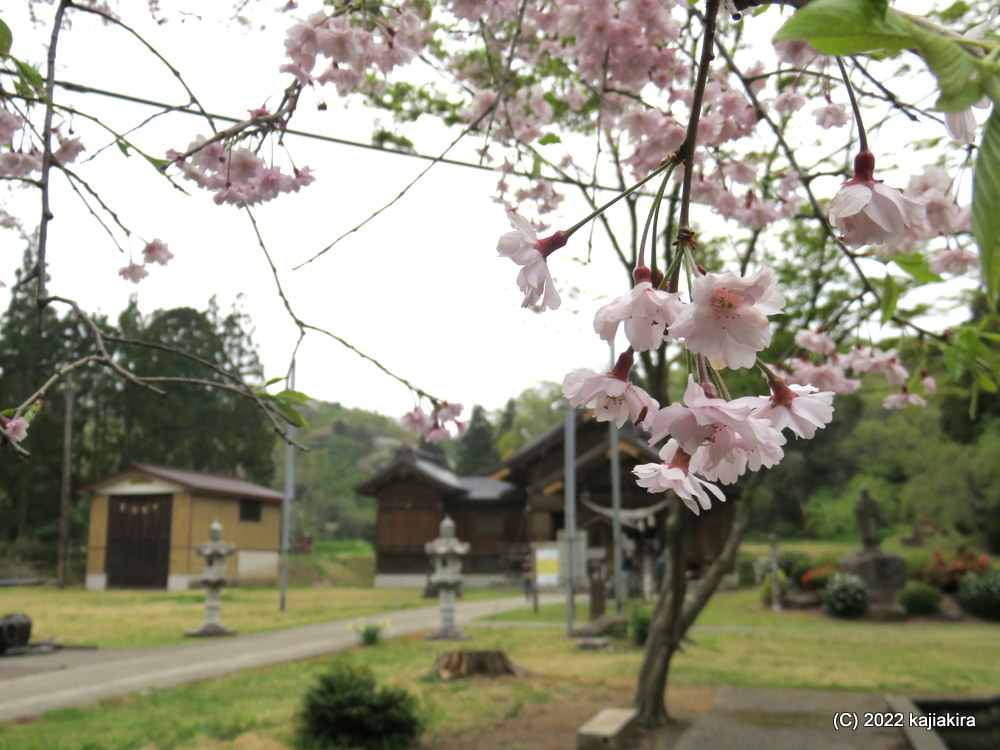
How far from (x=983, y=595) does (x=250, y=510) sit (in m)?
18.4

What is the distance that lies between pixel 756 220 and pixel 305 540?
26.5 metres

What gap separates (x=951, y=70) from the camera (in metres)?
0.53

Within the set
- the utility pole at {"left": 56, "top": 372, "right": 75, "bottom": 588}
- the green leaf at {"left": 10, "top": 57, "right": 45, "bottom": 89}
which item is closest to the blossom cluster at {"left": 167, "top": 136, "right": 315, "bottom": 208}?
the green leaf at {"left": 10, "top": 57, "right": 45, "bottom": 89}

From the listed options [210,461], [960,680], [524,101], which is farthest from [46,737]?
[210,461]

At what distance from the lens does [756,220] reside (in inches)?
130

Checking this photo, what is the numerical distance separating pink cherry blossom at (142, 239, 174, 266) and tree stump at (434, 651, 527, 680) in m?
4.89

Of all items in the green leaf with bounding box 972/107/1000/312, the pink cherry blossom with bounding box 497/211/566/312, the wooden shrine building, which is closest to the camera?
the green leaf with bounding box 972/107/1000/312

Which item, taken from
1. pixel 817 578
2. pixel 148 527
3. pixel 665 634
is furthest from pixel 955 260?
pixel 148 527

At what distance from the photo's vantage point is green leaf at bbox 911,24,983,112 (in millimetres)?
528

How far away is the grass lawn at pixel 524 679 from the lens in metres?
5.03

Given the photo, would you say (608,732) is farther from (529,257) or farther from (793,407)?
(529,257)

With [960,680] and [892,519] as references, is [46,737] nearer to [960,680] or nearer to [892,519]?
[960,680]

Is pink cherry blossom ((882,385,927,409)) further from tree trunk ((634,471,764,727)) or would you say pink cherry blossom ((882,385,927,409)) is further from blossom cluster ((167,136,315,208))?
blossom cluster ((167,136,315,208))

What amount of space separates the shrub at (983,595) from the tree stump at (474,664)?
29.6 feet
